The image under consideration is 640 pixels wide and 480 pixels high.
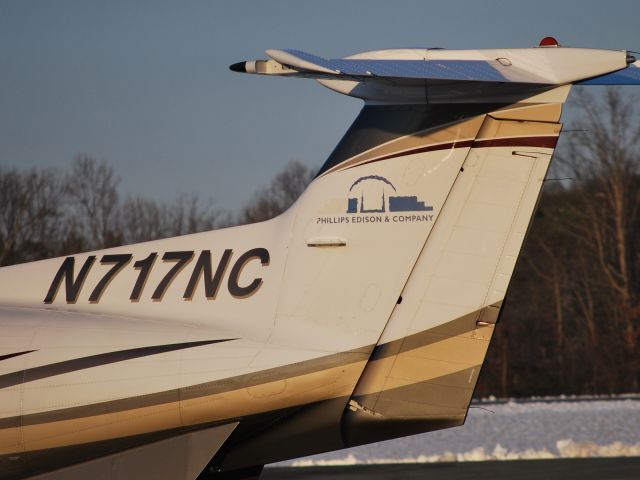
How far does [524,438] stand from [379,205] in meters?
9.62

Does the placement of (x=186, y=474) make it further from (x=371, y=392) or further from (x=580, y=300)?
(x=580, y=300)

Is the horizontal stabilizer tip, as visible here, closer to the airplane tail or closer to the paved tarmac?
the airplane tail

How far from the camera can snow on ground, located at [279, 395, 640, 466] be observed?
1388cm

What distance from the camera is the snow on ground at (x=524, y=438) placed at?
13883mm

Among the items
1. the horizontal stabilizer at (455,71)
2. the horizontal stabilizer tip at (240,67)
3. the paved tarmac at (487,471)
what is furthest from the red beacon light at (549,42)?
the paved tarmac at (487,471)

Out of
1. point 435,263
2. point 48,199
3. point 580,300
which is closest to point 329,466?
point 435,263

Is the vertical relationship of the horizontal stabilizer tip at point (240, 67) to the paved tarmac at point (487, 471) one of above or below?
above

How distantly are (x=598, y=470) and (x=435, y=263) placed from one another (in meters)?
5.70

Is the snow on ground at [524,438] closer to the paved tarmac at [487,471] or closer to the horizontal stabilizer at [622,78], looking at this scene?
the paved tarmac at [487,471]

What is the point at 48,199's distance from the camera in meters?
34.8

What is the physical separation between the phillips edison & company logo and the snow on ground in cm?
619

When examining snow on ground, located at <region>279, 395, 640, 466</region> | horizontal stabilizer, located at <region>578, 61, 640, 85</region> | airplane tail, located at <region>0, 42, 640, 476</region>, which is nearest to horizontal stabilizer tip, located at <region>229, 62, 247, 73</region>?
airplane tail, located at <region>0, 42, 640, 476</region>

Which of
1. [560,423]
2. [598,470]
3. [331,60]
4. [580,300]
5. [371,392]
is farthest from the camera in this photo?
[580,300]

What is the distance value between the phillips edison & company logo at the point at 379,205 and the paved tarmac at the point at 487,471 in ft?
16.5
